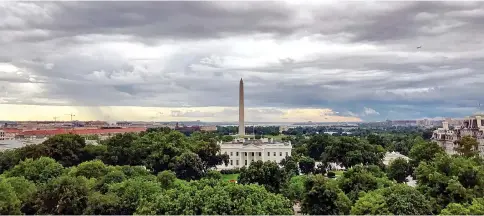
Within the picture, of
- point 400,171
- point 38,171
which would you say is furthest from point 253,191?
point 400,171

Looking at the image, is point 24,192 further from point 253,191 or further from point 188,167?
point 188,167

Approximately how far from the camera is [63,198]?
3017 centimetres

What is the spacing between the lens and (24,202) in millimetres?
31766

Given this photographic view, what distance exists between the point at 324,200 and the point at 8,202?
62.8 feet

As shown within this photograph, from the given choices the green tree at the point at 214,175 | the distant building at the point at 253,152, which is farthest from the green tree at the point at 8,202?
the distant building at the point at 253,152

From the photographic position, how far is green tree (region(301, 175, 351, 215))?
32.0 metres

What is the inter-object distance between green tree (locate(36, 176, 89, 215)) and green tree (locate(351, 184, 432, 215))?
53.9 ft

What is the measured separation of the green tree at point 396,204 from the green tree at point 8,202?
19.4 meters

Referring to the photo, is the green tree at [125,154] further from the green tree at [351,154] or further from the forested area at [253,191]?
the green tree at [351,154]

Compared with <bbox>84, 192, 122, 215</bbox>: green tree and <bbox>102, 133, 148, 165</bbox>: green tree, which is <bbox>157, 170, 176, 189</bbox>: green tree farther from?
<bbox>102, 133, 148, 165</bbox>: green tree

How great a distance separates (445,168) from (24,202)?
27.9 metres

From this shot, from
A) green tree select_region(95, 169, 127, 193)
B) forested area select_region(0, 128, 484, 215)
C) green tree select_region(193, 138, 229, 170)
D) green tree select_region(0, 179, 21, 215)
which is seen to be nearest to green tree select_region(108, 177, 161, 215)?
forested area select_region(0, 128, 484, 215)

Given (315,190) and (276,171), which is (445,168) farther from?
(276,171)

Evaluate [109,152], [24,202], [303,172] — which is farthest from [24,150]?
[303,172]
